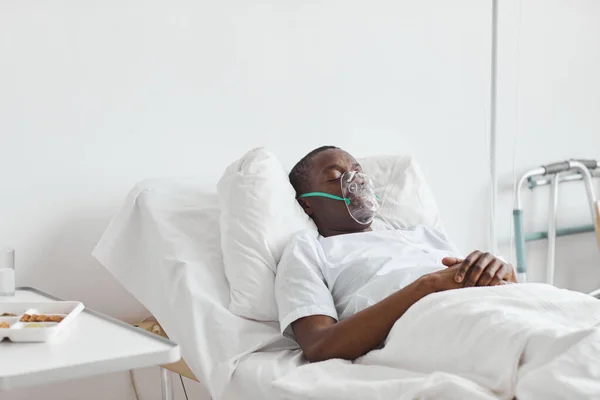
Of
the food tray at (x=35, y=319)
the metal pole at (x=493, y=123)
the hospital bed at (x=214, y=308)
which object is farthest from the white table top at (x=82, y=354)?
the metal pole at (x=493, y=123)

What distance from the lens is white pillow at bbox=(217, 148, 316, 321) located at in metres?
1.91

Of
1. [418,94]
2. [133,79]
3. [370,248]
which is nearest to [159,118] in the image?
[133,79]

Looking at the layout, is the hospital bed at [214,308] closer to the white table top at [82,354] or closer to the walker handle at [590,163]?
the white table top at [82,354]

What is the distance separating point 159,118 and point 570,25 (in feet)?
6.75

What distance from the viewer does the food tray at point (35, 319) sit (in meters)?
1.36

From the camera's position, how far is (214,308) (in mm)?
1880

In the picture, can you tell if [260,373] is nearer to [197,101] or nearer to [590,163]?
[197,101]

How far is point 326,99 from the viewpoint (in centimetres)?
276

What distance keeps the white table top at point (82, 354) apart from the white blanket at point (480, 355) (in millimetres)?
339

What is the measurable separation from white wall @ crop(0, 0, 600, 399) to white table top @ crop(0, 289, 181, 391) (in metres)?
0.79

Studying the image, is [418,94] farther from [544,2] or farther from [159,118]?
[159,118]

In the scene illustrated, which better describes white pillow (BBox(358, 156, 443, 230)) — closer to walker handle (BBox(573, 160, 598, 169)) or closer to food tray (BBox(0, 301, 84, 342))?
food tray (BBox(0, 301, 84, 342))

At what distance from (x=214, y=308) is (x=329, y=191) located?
0.48m

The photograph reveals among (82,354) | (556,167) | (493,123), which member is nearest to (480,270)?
(82,354)
